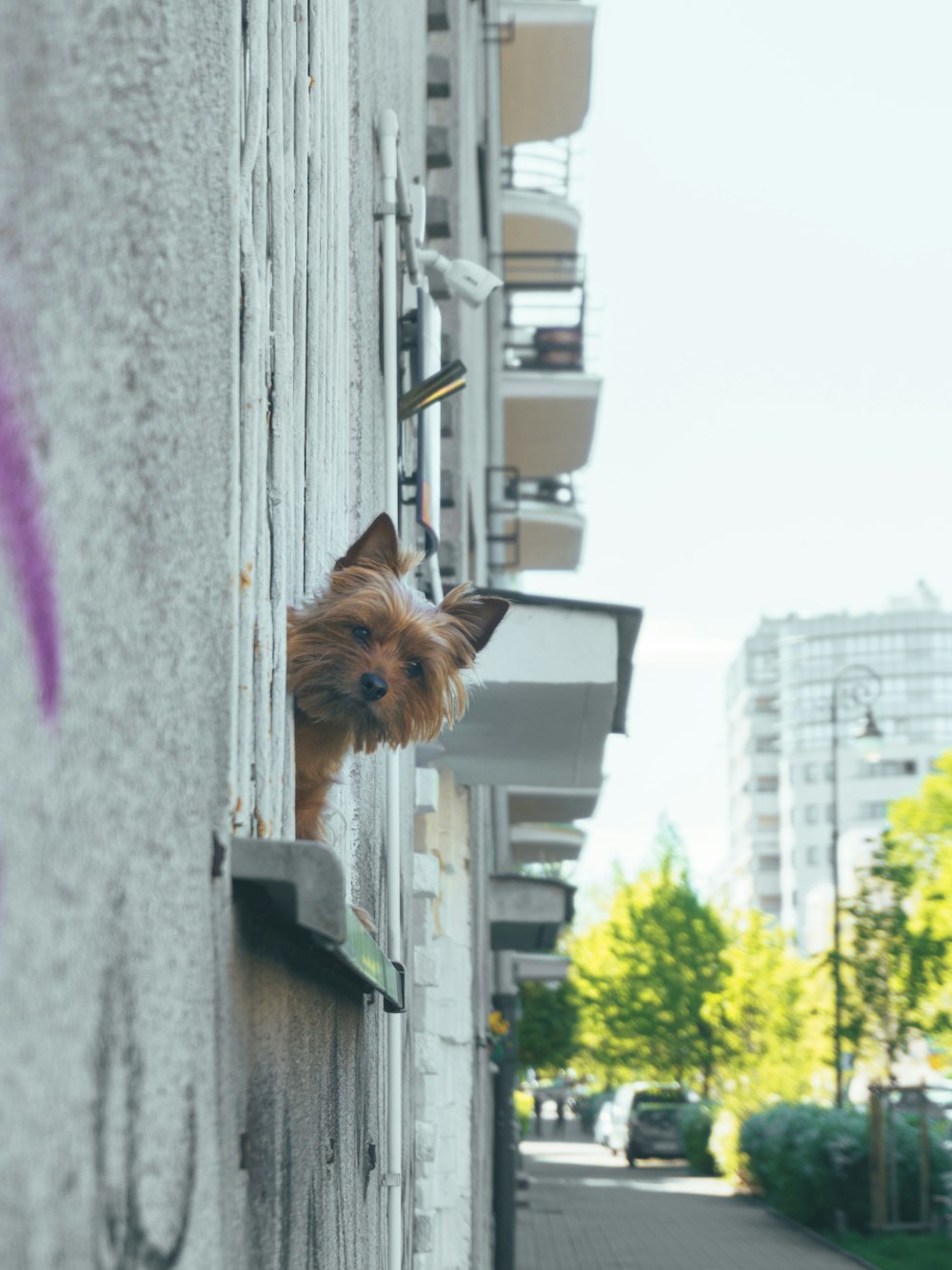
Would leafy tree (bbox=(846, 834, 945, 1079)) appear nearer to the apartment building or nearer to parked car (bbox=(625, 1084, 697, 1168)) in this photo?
the apartment building

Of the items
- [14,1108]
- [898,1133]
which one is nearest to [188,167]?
[14,1108]

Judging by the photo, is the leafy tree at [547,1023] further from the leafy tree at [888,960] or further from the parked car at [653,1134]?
the leafy tree at [888,960]

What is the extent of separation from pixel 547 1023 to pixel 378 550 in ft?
187

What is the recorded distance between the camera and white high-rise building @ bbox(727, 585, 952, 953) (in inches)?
5778

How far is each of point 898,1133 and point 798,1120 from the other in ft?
6.36

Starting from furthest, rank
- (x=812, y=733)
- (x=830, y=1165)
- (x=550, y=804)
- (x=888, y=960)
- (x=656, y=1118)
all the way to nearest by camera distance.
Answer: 1. (x=812, y=733)
2. (x=656, y=1118)
3. (x=550, y=804)
4. (x=888, y=960)
5. (x=830, y=1165)

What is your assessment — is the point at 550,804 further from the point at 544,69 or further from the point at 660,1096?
the point at 660,1096

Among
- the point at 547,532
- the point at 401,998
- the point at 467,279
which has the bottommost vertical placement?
the point at 401,998

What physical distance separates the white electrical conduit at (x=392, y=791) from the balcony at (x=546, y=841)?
25.7 meters

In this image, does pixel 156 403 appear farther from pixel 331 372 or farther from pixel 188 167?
pixel 331 372

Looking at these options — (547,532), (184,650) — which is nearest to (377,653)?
(184,650)

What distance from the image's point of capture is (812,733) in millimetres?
170125

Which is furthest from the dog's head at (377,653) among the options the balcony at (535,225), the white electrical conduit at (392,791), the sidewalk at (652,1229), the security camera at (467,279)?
the balcony at (535,225)

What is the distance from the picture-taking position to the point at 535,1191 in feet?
108
